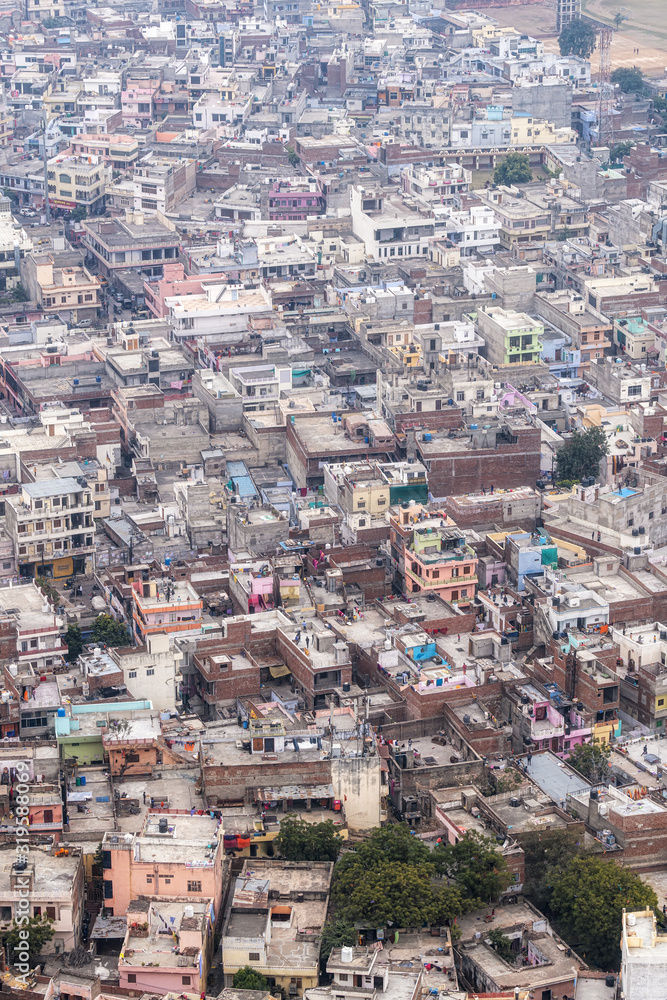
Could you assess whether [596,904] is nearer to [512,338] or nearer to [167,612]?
[167,612]

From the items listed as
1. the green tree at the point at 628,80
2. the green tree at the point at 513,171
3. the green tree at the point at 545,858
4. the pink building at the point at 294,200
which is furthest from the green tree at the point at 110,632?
the green tree at the point at 628,80

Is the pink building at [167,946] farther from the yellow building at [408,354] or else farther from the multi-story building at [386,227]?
the multi-story building at [386,227]

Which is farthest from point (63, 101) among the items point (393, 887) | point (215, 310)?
point (393, 887)

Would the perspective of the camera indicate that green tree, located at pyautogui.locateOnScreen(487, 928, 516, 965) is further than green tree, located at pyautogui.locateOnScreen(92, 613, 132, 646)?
No

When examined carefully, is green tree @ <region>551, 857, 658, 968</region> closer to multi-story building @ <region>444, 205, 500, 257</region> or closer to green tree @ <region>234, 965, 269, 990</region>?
green tree @ <region>234, 965, 269, 990</region>

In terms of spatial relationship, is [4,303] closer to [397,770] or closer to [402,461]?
[402,461]

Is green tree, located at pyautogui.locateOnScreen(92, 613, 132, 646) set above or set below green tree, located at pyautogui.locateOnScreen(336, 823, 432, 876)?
below

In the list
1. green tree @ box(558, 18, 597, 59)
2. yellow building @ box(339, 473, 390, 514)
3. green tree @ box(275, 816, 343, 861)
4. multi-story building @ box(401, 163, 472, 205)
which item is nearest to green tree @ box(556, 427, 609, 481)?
yellow building @ box(339, 473, 390, 514)
